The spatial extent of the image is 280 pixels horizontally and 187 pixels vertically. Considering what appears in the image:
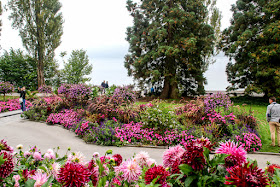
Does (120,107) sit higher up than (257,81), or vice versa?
(257,81)

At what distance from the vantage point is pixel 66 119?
9.48m

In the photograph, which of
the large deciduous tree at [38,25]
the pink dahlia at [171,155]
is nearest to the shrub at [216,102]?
the pink dahlia at [171,155]

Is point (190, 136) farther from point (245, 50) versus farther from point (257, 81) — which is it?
point (245, 50)

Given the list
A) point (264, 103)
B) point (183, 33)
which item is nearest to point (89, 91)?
point (183, 33)

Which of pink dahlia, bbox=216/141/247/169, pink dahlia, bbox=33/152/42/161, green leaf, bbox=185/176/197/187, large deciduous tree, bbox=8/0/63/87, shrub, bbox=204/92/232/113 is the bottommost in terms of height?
pink dahlia, bbox=33/152/42/161

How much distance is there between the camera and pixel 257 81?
17.2 metres

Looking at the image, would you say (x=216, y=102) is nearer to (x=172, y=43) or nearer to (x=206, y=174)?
(x=206, y=174)

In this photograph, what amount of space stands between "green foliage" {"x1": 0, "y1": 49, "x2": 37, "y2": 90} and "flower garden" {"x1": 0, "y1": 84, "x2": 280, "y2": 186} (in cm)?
1621

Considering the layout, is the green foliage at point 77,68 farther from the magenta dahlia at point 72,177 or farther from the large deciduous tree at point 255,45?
the magenta dahlia at point 72,177

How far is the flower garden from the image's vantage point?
3.46 ft

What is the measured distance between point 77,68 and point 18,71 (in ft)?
28.2

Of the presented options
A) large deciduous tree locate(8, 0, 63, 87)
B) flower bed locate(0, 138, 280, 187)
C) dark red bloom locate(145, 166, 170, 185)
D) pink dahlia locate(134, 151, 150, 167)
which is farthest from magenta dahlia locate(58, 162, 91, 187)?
large deciduous tree locate(8, 0, 63, 87)

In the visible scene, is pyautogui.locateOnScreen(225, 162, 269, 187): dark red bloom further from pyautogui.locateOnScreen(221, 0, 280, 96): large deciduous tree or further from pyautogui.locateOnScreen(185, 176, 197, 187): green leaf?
pyautogui.locateOnScreen(221, 0, 280, 96): large deciduous tree

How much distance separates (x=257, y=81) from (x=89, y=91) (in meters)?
14.6
